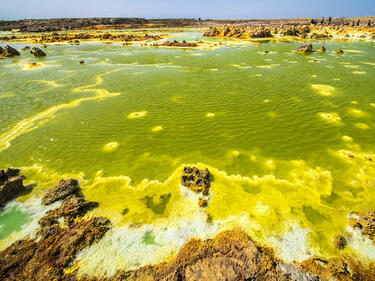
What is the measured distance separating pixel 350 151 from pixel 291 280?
12579 millimetres

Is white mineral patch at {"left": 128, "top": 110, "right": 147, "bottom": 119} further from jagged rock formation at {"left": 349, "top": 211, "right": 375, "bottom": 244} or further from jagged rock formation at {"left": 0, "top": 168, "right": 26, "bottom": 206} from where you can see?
jagged rock formation at {"left": 349, "top": 211, "right": 375, "bottom": 244}

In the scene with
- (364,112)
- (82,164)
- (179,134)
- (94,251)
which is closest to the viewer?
(94,251)

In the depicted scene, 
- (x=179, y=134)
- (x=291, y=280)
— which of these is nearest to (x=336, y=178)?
(x=291, y=280)

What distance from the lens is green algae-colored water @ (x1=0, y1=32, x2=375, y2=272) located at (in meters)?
10.9

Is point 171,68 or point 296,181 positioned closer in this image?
point 296,181

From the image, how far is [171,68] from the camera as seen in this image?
40.9m

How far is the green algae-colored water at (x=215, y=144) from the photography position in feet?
35.8

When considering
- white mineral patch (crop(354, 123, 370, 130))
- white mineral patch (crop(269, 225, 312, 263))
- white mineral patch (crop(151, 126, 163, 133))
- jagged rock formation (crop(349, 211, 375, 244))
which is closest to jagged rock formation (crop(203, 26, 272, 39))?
white mineral patch (crop(354, 123, 370, 130))

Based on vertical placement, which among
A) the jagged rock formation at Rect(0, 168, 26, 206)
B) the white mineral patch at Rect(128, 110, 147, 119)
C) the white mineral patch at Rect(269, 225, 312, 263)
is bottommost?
the white mineral patch at Rect(269, 225, 312, 263)

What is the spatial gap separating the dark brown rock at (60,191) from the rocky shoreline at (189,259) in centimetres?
124

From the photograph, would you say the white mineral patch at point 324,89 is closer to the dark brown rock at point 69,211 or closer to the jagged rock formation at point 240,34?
the dark brown rock at point 69,211

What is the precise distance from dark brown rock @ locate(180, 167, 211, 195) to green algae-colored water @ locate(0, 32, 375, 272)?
63cm

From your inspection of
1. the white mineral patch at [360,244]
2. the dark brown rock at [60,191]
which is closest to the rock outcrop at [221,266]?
the white mineral patch at [360,244]

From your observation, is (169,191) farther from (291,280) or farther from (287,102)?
(287,102)
